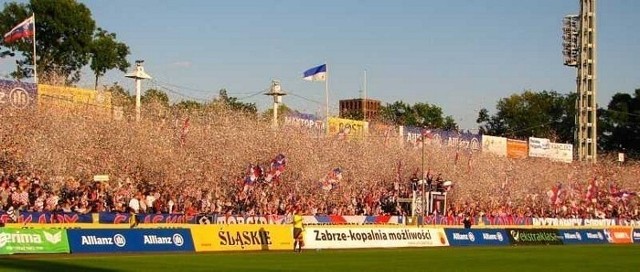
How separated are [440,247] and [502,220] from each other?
16561 millimetres

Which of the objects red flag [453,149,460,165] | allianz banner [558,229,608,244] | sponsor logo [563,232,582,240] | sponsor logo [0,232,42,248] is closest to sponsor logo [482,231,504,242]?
allianz banner [558,229,608,244]

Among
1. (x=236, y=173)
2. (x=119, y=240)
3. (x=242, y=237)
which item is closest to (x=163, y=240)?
(x=119, y=240)

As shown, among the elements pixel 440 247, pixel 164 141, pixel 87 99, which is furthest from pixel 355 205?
pixel 87 99

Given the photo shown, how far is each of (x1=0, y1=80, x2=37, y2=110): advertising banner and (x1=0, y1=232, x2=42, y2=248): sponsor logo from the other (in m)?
17.3

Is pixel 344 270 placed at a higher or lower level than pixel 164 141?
lower

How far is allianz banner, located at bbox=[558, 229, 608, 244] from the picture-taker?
6544cm

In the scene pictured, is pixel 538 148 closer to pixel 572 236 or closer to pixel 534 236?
pixel 572 236

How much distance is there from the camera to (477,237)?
2293 inches

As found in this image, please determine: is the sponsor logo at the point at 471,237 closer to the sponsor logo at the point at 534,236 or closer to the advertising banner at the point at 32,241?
the sponsor logo at the point at 534,236

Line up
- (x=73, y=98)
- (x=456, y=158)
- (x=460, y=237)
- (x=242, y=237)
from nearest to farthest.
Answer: (x=242, y=237) → (x=73, y=98) → (x=460, y=237) → (x=456, y=158)

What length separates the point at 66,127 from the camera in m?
53.4

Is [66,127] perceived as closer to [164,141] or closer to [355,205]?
[164,141]

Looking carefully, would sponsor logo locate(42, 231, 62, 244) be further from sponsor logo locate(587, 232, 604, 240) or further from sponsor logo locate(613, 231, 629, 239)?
sponsor logo locate(613, 231, 629, 239)

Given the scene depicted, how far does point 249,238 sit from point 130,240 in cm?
706
